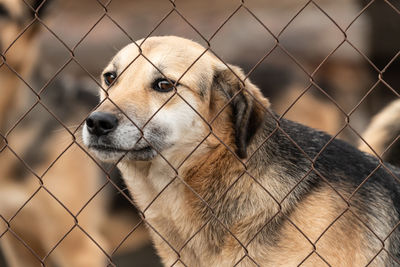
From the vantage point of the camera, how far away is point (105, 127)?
3.51 m

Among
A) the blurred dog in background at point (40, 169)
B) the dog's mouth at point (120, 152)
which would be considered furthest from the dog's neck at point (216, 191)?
the blurred dog in background at point (40, 169)

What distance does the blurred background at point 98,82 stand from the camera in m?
5.50

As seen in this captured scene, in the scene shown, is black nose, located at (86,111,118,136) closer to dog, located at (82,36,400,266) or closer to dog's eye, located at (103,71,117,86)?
dog, located at (82,36,400,266)

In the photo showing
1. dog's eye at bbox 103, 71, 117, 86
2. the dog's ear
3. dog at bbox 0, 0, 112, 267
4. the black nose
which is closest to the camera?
the black nose

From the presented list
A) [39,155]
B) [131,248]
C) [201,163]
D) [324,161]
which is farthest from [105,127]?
[131,248]

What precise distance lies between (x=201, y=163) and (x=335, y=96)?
526 centimetres

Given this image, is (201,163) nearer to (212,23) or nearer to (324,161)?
(324,161)

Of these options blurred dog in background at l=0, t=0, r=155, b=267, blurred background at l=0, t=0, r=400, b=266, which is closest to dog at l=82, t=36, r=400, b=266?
blurred background at l=0, t=0, r=400, b=266

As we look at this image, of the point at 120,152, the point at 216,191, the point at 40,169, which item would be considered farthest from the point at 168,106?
the point at 40,169

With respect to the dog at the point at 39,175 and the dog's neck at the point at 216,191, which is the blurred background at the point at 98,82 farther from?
the dog's neck at the point at 216,191

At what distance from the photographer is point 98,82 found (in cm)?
392

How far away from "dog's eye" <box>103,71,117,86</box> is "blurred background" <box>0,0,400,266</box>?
0.33 meters

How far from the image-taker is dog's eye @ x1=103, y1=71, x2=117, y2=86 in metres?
3.94

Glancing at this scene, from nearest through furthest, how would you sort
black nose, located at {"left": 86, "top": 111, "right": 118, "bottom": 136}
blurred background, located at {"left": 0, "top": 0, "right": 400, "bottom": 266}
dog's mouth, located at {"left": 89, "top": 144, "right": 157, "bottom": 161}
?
black nose, located at {"left": 86, "top": 111, "right": 118, "bottom": 136}, dog's mouth, located at {"left": 89, "top": 144, "right": 157, "bottom": 161}, blurred background, located at {"left": 0, "top": 0, "right": 400, "bottom": 266}
